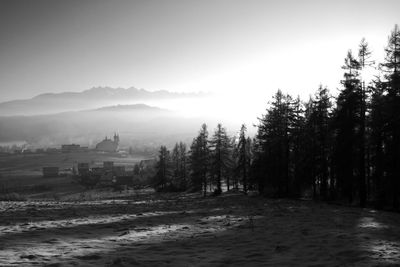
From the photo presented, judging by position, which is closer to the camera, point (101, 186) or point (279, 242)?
point (279, 242)

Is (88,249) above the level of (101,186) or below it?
above

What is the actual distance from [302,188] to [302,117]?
9132mm

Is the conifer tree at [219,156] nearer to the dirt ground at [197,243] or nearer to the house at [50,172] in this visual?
the dirt ground at [197,243]

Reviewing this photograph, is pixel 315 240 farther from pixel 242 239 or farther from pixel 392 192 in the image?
pixel 392 192

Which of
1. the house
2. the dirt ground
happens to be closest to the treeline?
the dirt ground

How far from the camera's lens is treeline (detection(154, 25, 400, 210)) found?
2569cm

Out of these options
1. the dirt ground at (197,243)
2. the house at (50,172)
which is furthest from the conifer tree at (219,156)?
the house at (50,172)

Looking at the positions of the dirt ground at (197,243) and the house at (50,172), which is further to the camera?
the house at (50,172)

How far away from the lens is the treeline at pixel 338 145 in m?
25.7

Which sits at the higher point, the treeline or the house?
the treeline

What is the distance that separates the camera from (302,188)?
40.8 metres

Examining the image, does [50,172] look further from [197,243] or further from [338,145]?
[197,243]

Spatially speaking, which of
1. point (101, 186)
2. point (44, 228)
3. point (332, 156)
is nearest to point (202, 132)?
point (332, 156)

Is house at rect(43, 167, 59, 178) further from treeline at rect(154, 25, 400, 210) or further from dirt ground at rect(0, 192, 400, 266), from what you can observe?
dirt ground at rect(0, 192, 400, 266)
